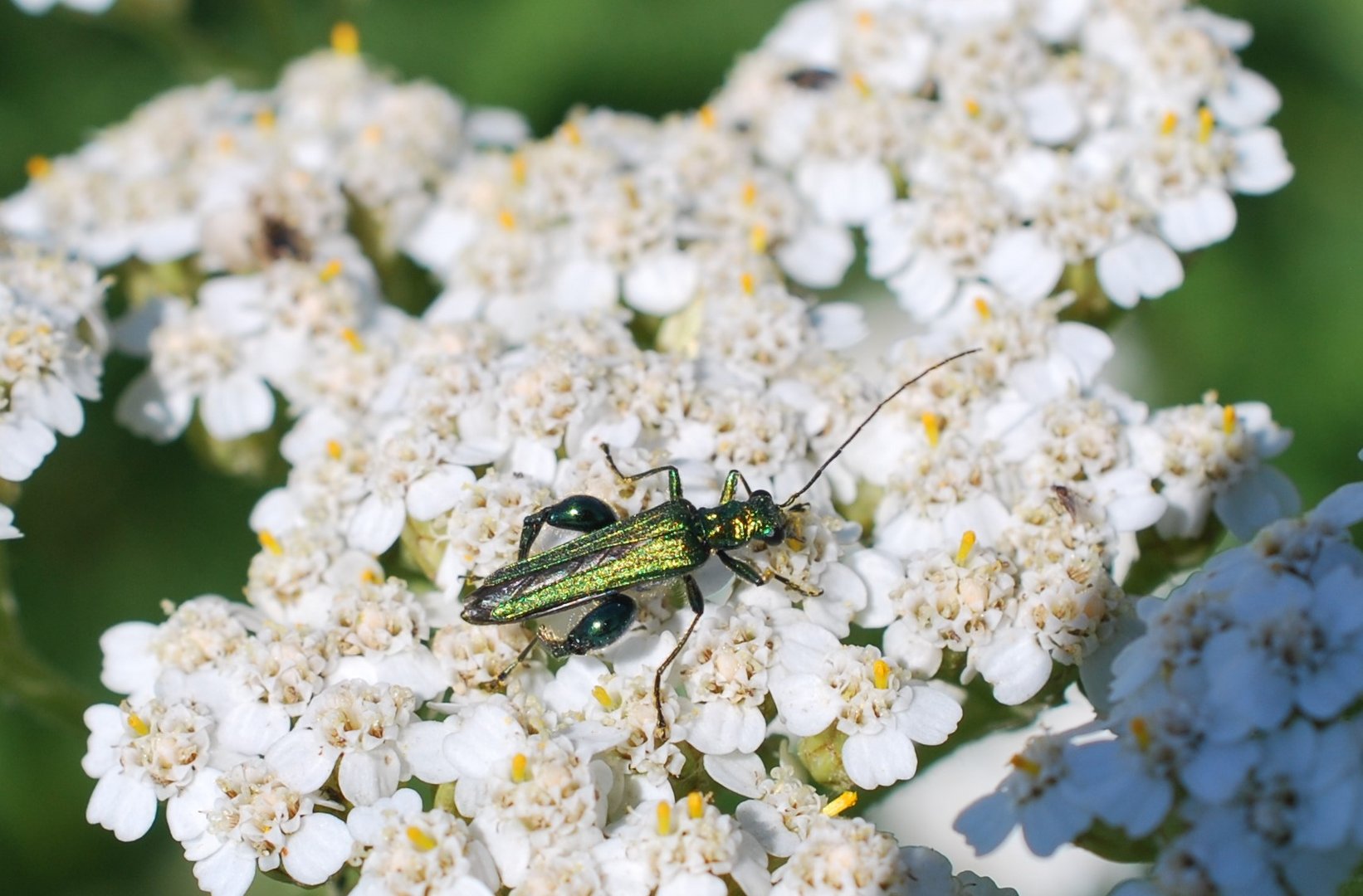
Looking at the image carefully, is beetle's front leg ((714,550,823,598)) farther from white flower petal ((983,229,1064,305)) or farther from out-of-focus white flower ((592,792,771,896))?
white flower petal ((983,229,1064,305))

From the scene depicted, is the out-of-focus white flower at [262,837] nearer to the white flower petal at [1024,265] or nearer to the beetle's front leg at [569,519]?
the beetle's front leg at [569,519]

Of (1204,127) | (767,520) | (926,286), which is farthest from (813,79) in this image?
(767,520)

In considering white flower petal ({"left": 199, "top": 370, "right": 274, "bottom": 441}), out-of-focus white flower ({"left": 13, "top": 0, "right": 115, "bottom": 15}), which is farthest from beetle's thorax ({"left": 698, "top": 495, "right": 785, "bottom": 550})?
out-of-focus white flower ({"left": 13, "top": 0, "right": 115, "bottom": 15})

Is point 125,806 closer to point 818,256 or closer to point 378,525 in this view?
point 378,525

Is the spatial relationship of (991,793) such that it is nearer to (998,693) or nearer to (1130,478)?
(998,693)

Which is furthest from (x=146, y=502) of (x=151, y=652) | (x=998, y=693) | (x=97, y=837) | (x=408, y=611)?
(x=998, y=693)

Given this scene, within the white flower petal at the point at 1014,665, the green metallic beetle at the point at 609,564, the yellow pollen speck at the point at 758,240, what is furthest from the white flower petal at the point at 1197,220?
the green metallic beetle at the point at 609,564
